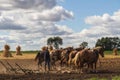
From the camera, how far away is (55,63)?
4753 centimetres

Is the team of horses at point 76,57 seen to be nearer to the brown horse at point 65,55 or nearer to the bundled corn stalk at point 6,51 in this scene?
the brown horse at point 65,55

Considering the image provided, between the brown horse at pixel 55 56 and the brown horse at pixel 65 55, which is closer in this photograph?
the brown horse at pixel 65 55

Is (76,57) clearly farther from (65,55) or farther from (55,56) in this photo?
(55,56)

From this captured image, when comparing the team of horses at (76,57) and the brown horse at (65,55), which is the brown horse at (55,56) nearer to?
the team of horses at (76,57)

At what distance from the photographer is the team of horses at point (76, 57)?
127 ft

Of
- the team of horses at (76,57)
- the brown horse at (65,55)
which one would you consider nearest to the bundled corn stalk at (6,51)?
the team of horses at (76,57)

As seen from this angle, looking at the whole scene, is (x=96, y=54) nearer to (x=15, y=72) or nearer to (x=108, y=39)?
(x=15, y=72)

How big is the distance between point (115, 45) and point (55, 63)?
70523 millimetres

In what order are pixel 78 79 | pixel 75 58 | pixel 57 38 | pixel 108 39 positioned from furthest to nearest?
pixel 108 39 → pixel 57 38 → pixel 75 58 → pixel 78 79

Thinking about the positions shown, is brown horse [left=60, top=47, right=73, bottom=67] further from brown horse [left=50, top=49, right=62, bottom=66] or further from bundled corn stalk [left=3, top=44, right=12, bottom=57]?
bundled corn stalk [left=3, top=44, right=12, bottom=57]

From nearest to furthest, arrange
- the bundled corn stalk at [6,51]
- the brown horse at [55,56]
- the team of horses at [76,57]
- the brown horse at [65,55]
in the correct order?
the team of horses at [76,57] → the brown horse at [65,55] → the brown horse at [55,56] → the bundled corn stalk at [6,51]

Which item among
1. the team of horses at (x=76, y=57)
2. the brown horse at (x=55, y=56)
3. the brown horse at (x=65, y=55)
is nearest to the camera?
the team of horses at (x=76, y=57)

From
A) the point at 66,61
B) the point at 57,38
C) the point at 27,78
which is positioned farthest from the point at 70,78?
the point at 57,38

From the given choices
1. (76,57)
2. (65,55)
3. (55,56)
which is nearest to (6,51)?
(55,56)
